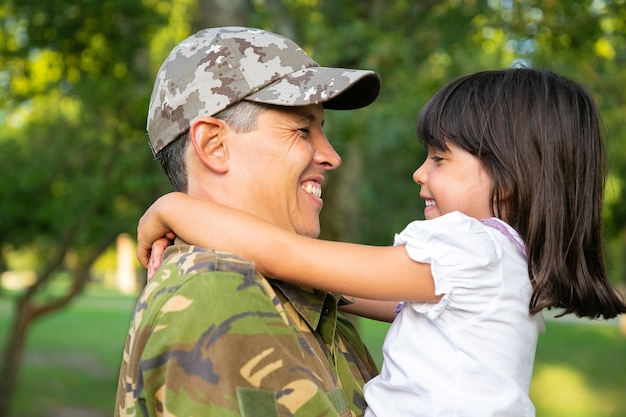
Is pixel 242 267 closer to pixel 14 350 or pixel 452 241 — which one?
pixel 452 241

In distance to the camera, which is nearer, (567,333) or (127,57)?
(127,57)

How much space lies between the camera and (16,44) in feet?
30.6

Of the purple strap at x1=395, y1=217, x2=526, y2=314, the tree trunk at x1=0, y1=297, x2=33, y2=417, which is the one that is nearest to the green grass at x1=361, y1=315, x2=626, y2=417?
the tree trunk at x1=0, y1=297, x2=33, y2=417

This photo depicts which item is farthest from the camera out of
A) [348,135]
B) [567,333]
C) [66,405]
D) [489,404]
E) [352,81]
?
[567,333]

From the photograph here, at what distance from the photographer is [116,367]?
20.0 metres

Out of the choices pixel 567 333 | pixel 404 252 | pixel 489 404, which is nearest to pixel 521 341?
pixel 489 404

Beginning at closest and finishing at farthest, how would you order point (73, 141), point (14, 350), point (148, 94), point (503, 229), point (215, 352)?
point (215, 352), point (503, 229), point (148, 94), point (73, 141), point (14, 350)

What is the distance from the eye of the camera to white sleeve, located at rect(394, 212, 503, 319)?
213 centimetres

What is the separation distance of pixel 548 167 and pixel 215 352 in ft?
3.53

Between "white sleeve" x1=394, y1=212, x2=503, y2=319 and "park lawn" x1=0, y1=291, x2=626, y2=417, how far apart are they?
34.6 ft

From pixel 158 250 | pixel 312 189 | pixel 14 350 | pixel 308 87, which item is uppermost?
pixel 308 87

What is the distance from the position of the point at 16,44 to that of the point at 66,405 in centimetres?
845

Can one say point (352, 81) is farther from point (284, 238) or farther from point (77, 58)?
point (77, 58)

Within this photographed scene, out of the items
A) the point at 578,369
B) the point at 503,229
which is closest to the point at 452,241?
the point at 503,229
